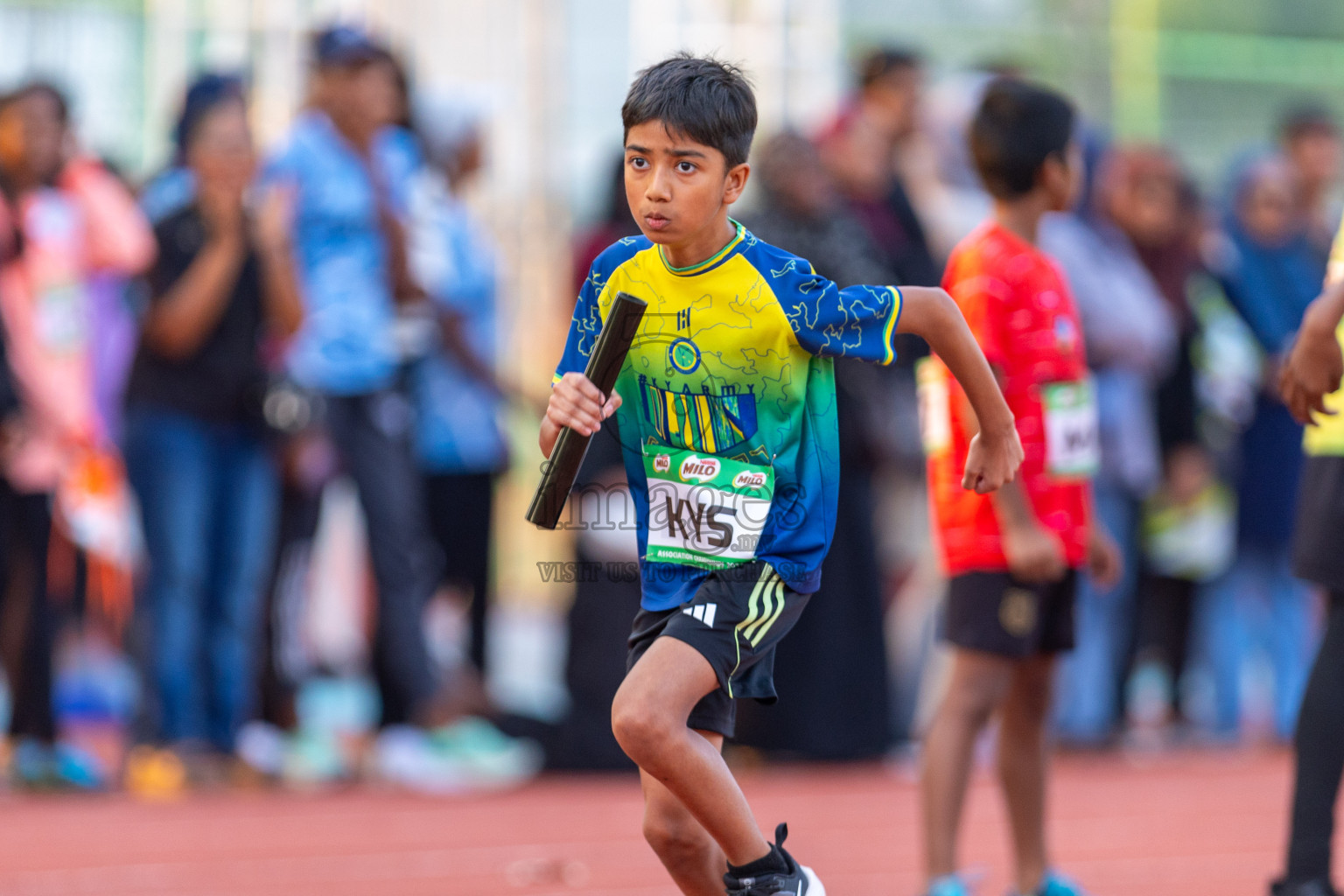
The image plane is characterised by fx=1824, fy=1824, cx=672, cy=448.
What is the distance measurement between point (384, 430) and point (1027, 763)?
333 centimetres

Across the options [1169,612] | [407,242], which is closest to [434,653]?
[407,242]

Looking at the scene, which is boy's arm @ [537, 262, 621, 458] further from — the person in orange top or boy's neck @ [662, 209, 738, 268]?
the person in orange top

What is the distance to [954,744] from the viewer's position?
14.6 feet

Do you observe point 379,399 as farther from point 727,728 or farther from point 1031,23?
point 1031,23

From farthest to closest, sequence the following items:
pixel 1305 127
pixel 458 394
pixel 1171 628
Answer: pixel 1305 127, pixel 1171 628, pixel 458 394

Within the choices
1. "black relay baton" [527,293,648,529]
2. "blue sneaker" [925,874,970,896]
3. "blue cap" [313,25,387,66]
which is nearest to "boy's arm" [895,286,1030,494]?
"black relay baton" [527,293,648,529]

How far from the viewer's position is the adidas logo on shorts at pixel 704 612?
333 centimetres

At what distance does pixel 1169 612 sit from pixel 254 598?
4.29 meters

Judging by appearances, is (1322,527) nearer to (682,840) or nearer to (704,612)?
(704,612)

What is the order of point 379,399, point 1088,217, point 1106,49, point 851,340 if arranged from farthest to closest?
point 1106,49 < point 1088,217 < point 379,399 < point 851,340

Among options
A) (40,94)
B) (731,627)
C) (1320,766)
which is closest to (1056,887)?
(1320,766)

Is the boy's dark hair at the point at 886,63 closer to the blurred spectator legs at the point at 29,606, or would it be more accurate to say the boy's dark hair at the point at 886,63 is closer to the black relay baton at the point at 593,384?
the blurred spectator legs at the point at 29,606

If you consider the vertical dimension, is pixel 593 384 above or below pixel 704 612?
above

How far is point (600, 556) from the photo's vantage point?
720cm
